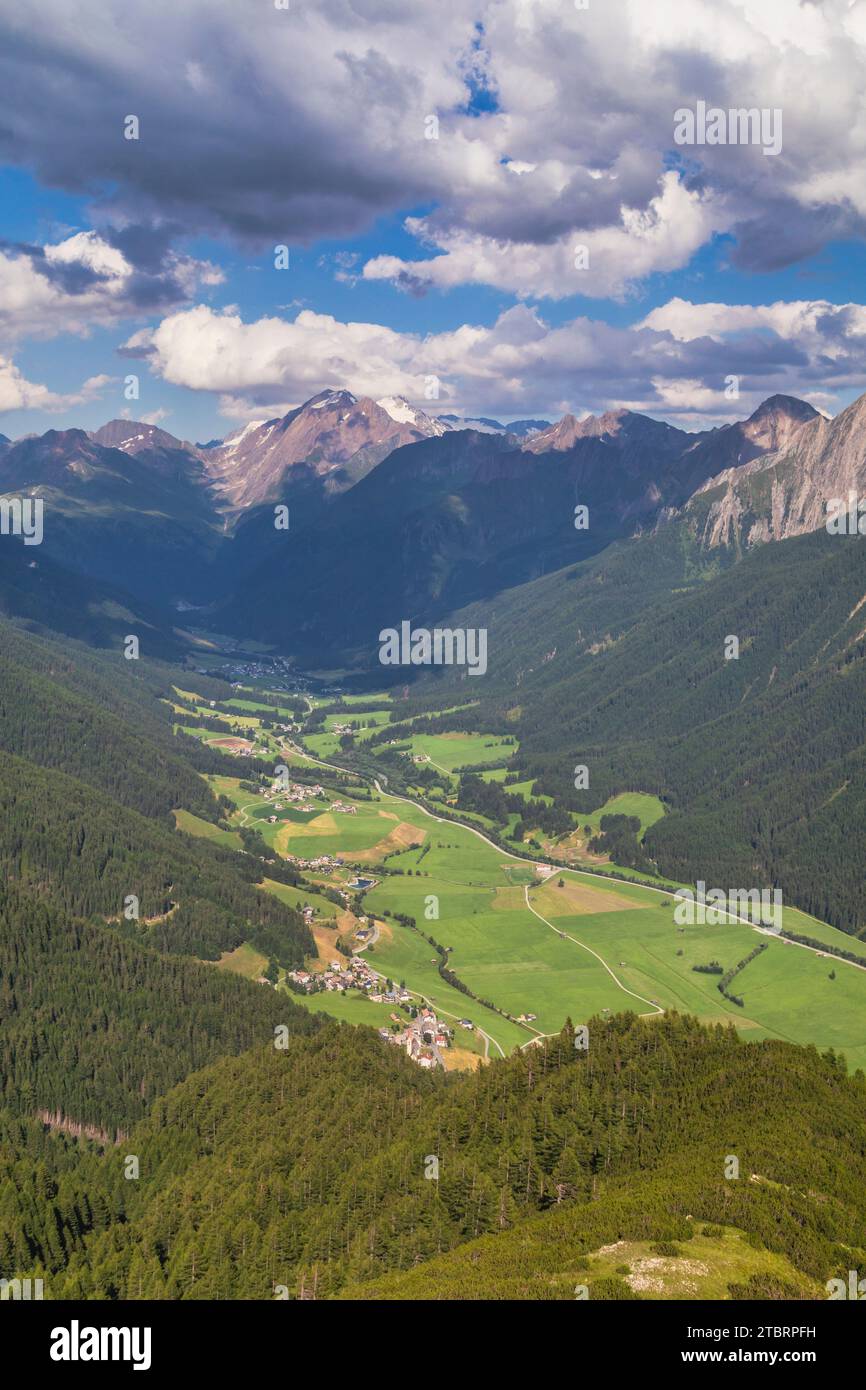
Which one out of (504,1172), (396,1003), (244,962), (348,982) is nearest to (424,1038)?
(396,1003)

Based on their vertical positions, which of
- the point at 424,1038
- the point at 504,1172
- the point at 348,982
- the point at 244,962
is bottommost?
the point at 504,1172

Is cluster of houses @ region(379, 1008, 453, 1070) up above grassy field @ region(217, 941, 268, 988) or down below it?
below

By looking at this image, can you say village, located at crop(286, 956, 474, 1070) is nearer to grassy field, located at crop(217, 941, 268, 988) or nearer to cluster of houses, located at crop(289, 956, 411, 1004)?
cluster of houses, located at crop(289, 956, 411, 1004)

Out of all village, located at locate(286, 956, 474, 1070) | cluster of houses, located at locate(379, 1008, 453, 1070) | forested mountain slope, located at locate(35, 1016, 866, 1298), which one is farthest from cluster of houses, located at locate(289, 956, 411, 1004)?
forested mountain slope, located at locate(35, 1016, 866, 1298)

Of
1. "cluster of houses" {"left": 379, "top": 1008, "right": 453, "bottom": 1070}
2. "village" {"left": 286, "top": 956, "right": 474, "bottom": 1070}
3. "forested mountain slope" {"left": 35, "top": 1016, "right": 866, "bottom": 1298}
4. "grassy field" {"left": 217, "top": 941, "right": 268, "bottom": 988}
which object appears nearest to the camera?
"forested mountain slope" {"left": 35, "top": 1016, "right": 866, "bottom": 1298}

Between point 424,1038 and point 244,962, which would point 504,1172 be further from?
point 244,962

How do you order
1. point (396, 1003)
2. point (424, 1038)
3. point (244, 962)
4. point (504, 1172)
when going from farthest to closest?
point (244, 962), point (396, 1003), point (424, 1038), point (504, 1172)

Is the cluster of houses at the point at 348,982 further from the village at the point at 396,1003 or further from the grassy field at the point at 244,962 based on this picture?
the grassy field at the point at 244,962

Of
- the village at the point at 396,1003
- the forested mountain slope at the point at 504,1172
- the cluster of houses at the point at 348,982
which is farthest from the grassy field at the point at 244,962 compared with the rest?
the forested mountain slope at the point at 504,1172

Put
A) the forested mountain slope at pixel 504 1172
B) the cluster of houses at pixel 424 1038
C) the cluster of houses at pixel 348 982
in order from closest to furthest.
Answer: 1. the forested mountain slope at pixel 504 1172
2. the cluster of houses at pixel 424 1038
3. the cluster of houses at pixel 348 982

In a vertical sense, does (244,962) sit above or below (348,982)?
above

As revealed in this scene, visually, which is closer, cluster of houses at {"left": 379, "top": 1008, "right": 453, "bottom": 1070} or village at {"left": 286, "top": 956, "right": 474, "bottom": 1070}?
cluster of houses at {"left": 379, "top": 1008, "right": 453, "bottom": 1070}
